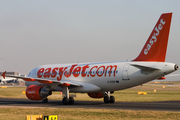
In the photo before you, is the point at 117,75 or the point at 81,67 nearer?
the point at 117,75

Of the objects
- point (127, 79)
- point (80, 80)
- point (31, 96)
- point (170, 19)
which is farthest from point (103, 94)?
point (170, 19)

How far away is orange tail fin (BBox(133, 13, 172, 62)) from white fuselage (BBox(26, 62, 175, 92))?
2.49ft

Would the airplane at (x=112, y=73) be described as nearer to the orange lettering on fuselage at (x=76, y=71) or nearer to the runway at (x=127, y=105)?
the orange lettering on fuselage at (x=76, y=71)

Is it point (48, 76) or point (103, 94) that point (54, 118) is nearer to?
point (103, 94)

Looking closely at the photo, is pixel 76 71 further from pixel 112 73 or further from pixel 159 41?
pixel 159 41

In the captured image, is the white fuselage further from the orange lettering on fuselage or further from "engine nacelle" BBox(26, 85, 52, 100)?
"engine nacelle" BBox(26, 85, 52, 100)

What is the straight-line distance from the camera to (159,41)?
2738 cm

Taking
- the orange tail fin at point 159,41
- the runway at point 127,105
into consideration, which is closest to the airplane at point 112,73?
the orange tail fin at point 159,41

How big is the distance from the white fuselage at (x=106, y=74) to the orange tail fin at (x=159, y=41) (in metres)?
0.76

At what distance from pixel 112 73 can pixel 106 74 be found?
0.83 meters

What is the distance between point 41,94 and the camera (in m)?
31.4

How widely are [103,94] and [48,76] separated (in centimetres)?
796

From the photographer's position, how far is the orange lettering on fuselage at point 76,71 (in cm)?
3041

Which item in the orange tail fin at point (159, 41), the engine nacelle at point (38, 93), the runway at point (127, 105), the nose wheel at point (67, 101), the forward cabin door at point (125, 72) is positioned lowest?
the runway at point (127, 105)
